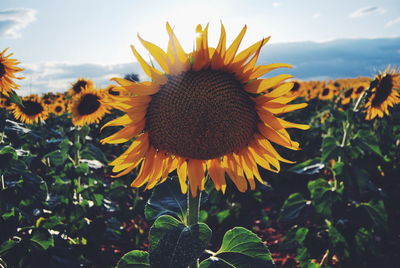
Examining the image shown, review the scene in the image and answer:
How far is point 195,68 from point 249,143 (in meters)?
0.52

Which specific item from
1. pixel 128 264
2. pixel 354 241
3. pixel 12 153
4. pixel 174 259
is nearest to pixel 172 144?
pixel 174 259

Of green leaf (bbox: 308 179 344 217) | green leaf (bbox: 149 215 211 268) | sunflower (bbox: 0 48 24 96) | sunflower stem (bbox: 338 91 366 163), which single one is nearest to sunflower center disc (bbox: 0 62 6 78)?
sunflower (bbox: 0 48 24 96)

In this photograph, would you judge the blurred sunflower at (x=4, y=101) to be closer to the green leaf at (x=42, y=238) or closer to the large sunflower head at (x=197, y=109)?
the green leaf at (x=42, y=238)

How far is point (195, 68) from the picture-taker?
4.87 ft

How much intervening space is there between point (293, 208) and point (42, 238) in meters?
2.62

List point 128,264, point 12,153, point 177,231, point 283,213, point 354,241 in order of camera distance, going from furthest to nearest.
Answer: point 283,213 < point 354,241 < point 12,153 < point 128,264 < point 177,231

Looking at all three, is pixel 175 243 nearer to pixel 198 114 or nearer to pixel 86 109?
pixel 198 114

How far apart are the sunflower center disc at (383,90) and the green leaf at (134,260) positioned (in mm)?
3438

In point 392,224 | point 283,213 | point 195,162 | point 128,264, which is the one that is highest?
point 195,162

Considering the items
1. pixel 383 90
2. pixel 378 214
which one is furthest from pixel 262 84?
pixel 383 90

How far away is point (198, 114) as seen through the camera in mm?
1466

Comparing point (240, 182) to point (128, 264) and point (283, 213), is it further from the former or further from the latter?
point (283, 213)

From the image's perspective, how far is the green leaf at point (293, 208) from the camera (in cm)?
347

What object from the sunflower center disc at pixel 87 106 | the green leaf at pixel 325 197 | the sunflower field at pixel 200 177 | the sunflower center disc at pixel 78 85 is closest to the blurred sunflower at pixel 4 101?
the sunflower field at pixel 200 177
